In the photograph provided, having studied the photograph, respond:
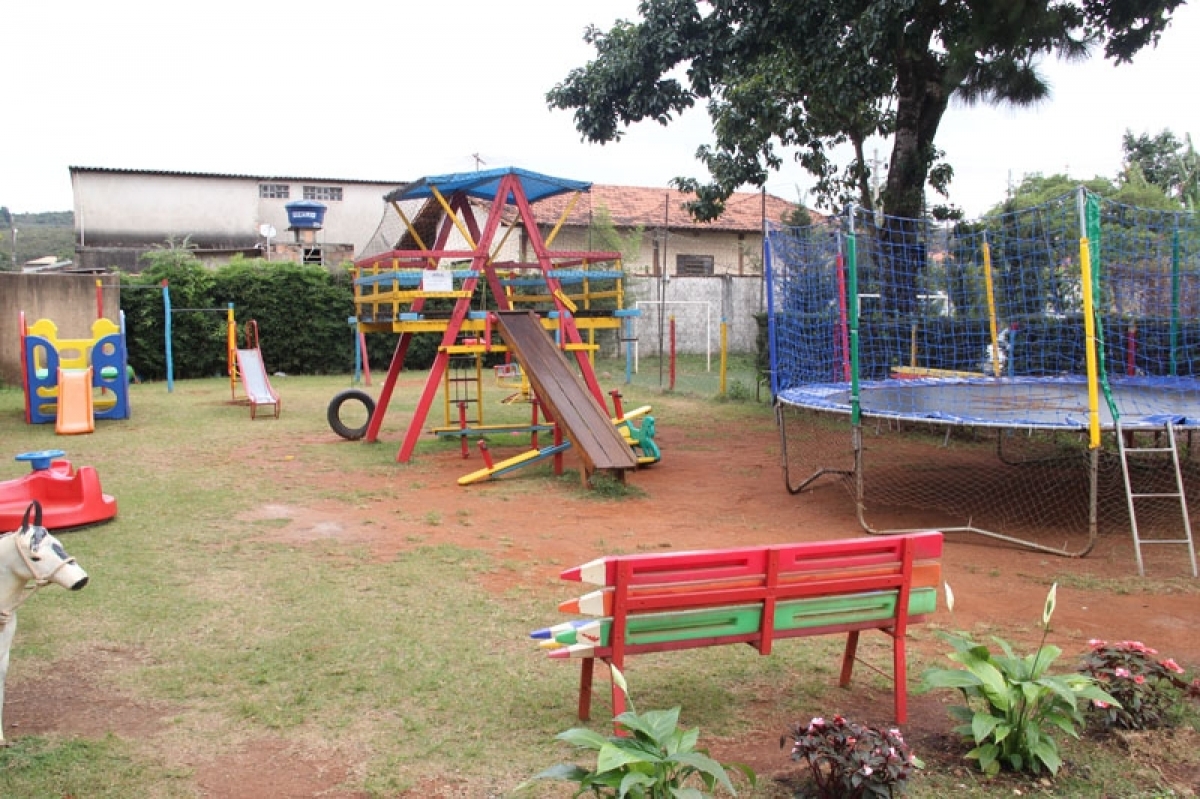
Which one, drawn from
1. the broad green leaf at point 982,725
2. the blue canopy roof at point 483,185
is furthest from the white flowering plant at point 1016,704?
the blue canopy roof at point 483,185

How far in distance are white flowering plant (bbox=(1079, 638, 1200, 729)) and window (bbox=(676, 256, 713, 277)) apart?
2461 cm

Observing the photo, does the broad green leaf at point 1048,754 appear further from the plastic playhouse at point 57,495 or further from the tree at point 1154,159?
the tree at point 1154,159

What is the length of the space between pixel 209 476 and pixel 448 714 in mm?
6043

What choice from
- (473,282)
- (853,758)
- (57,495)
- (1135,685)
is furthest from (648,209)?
(853,758)

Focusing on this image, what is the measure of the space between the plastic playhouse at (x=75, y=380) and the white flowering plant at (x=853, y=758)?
11.1 m

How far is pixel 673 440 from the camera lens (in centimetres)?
1177

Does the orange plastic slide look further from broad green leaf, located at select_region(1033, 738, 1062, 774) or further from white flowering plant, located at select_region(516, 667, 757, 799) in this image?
broad green leaf, located at select_region(1033, 738, 1062, 774)

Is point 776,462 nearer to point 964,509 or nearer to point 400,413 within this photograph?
point 964,509

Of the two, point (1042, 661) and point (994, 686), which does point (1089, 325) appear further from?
point (994, 686)

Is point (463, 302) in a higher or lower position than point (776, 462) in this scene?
higher

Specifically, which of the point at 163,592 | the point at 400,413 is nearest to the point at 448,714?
the point at 163,592

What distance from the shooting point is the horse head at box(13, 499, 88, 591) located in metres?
3.42

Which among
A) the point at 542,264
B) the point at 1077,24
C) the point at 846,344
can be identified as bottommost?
the point at 846,344

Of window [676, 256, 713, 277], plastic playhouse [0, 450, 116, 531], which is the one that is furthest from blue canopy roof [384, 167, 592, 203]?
window [676, 256, 713, 277]
